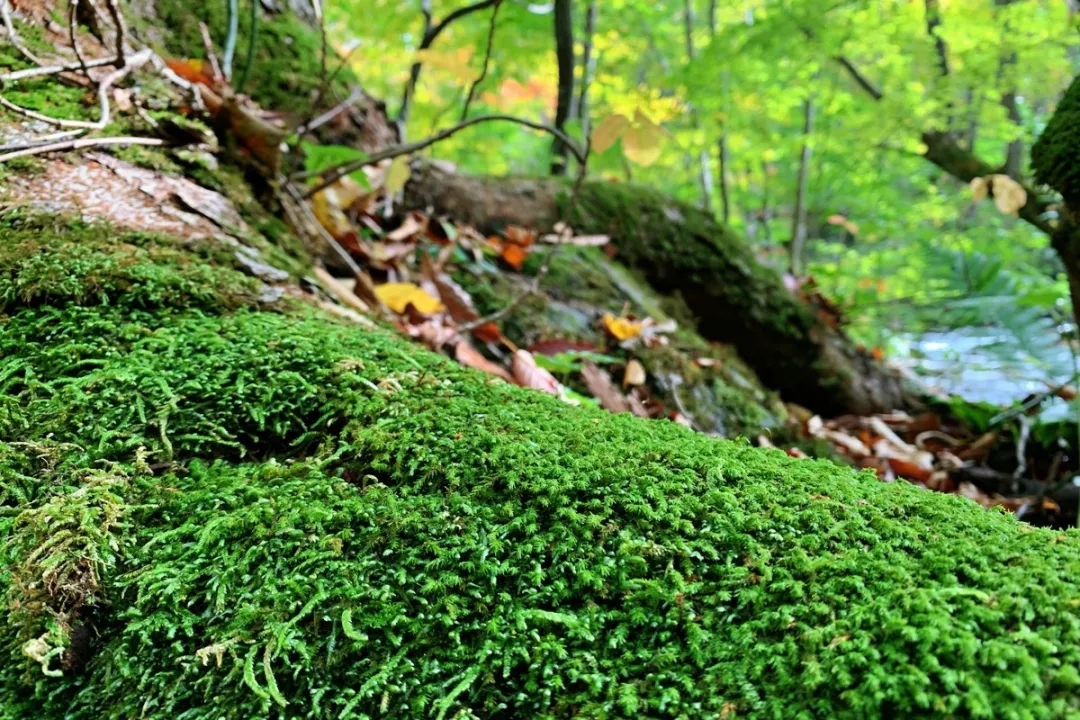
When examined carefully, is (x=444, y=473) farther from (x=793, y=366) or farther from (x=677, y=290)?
(x=793, y=366)

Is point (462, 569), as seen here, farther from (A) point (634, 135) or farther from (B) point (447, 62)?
(B) point (447, 62)

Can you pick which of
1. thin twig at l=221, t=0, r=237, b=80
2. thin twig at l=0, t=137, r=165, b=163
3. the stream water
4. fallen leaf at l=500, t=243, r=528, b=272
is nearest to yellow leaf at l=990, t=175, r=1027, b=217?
the stream water

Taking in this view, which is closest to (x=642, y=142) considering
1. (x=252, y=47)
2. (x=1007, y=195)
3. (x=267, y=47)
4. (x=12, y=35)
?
(x=252, y=47)

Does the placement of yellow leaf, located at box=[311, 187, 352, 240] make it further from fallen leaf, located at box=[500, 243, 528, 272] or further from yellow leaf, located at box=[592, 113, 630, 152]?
yellow leaf, located at box=[592, 113, 630, 152]

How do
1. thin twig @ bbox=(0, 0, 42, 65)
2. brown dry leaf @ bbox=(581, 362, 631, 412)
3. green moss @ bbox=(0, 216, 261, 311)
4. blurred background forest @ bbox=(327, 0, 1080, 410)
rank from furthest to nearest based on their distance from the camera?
blurred background forest @ bbox=(327, 0, 1080, 410), brown dry leaf @ bbox=(581, 362, 631, 412), thin twig @ bbox=(0, 0, 42, 65), green moss @ bbox=(0, 216, 261, 311)

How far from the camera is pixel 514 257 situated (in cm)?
331

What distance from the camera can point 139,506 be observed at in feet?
3.13

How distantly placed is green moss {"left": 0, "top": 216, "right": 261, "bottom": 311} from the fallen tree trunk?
8.47 ft

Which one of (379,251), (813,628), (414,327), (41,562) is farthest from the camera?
(379,251)

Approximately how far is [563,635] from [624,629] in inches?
3.0

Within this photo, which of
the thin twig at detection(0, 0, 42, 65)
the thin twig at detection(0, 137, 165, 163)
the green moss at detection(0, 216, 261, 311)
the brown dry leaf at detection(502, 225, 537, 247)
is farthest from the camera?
the brown dry leaf at detection(502, 225, 537, 247)

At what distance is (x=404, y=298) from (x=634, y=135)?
1088 millimetres

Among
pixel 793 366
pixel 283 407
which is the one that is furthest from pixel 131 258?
pixel 793 366

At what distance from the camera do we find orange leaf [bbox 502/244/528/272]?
330 cm
